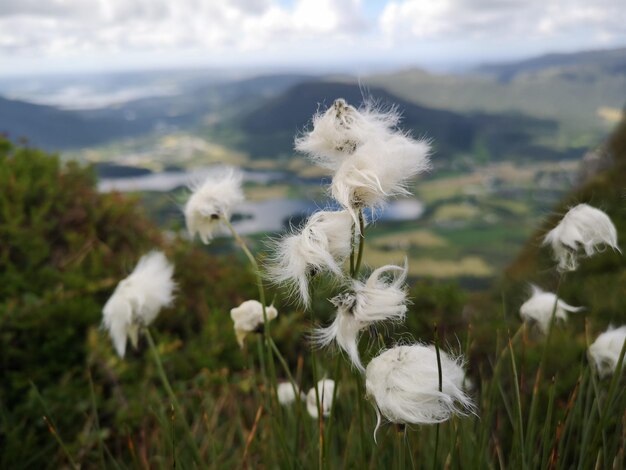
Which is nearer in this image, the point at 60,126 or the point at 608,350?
the point at 608,350

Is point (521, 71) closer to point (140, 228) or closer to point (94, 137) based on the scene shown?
point (94, 137)

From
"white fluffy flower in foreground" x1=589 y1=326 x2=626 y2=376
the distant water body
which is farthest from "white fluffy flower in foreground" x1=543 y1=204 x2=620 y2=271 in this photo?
the distant water body

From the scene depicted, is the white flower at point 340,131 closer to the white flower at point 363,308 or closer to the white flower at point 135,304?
the white flower at point 363,308

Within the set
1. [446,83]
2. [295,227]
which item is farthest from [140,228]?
[446,83]

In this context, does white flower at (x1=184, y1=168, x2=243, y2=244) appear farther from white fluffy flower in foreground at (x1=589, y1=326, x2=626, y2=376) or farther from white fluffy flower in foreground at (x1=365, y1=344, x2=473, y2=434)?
white fluffy flower in foreground at (x1=589, y1=326, x2=626, y2=376)

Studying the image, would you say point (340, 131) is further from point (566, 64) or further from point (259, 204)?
point (566, 64)

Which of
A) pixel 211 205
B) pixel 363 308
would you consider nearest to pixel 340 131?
pixel 363 308
